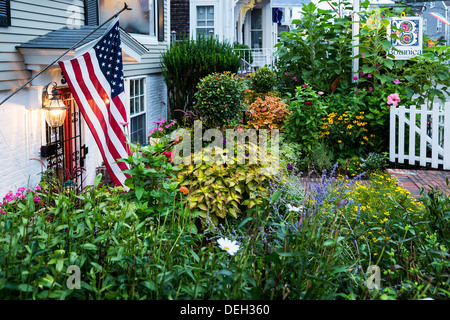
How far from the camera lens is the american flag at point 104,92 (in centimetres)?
548

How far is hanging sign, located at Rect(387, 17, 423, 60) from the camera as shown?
10211 mm

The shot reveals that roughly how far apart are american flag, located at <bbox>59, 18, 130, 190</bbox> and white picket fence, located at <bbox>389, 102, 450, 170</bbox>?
5690 mm

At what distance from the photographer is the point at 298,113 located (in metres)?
9.65

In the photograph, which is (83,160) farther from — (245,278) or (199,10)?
(199,10)

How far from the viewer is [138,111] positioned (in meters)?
11.5

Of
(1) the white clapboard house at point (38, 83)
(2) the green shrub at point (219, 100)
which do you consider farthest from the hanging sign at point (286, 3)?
(1) the white clapboard house at point (38, 83)

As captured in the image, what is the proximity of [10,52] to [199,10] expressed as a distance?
12.4 m

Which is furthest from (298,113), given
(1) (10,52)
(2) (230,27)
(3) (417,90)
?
(2) (230,27)

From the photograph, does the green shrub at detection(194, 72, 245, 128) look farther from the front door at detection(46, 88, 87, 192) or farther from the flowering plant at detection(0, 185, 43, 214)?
the flowering plant at detection(0, 185, 43, 214)

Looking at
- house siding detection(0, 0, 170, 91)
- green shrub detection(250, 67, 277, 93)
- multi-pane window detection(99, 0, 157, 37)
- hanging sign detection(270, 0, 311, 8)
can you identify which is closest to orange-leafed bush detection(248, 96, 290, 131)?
green shrub detection(250, 67, 277, 93)

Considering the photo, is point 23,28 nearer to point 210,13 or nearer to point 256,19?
point 210,13

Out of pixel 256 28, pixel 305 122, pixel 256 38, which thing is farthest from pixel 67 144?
pixel 256 28

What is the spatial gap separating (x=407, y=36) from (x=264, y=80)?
12.9 feet

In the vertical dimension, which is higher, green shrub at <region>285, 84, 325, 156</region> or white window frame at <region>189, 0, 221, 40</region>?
white window frame at <region>189, 0, 221, 40</region>
